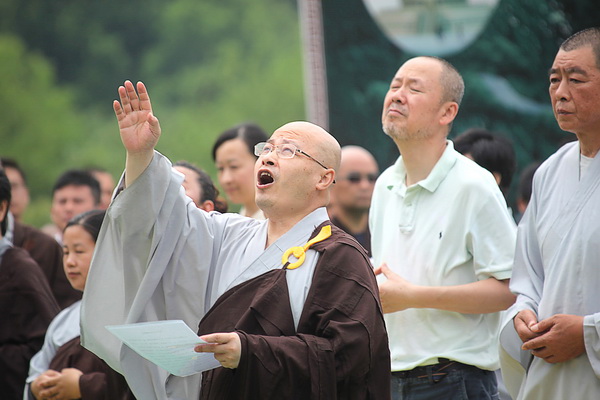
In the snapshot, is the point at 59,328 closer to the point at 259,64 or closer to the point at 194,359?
the point at 194,359

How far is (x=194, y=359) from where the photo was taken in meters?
2.63

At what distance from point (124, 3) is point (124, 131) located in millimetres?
9536

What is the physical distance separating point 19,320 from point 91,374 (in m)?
0.70

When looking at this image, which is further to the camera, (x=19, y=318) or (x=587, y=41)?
(x=19, y=318)

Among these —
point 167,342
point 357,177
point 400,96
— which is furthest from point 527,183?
point 167,342

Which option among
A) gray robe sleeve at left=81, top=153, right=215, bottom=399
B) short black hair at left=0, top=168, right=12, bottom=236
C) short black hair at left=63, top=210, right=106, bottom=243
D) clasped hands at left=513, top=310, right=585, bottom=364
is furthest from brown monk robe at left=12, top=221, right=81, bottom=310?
clasped hands at left=513, top=310, right=585, bottom=364

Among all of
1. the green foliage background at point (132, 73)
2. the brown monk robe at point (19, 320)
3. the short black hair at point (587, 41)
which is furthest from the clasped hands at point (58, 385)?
the green foliage background at point (132, 73)

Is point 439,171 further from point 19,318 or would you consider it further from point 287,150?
point 19,318

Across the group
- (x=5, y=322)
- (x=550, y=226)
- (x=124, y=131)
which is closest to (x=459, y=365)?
(x=550, y=226)

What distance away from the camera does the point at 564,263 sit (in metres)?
2.98

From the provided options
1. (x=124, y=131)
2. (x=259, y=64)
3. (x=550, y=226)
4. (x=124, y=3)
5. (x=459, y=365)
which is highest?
(x=124, y=3)

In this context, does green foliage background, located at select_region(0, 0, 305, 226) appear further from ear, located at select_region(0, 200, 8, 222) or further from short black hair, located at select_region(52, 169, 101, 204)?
ear, located at select_region(0, 200, 8, 222)

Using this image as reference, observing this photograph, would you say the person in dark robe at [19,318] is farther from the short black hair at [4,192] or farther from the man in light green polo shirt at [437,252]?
the man in light green polo shirt at [437,252]

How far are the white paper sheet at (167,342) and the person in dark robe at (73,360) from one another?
1021mm
